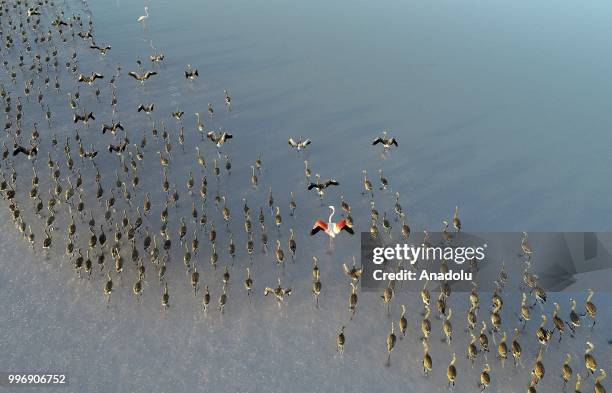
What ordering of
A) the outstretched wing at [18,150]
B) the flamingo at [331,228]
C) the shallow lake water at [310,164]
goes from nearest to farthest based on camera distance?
the shallow lake water at [310,164] < the flamingo at [331,228] < the outstretched wing at [18,150]

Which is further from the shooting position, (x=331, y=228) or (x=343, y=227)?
(x=331, y=228)

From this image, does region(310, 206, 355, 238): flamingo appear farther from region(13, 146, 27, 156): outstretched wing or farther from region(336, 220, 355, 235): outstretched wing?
region(13, 146, 27, 156): outstretched wing

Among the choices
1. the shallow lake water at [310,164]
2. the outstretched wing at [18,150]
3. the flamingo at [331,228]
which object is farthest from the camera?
the outstretched wing at [18,150]

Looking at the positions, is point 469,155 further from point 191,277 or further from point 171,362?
point 171,362

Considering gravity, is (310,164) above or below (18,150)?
above

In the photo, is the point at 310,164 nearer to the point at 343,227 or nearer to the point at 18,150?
the point at 343,227

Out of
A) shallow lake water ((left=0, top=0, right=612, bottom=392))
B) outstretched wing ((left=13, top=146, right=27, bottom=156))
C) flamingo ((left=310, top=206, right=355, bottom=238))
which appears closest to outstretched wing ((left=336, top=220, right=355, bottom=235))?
flamingo ((left=310, top=206, right=355, bottom=238))

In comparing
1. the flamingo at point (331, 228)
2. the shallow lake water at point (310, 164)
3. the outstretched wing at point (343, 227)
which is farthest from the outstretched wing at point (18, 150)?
the outstretched wing at point (343, 227)

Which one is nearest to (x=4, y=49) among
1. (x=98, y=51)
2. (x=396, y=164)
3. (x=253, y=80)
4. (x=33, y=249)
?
(x=98, y=51)

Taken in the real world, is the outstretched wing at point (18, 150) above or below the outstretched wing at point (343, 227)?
above

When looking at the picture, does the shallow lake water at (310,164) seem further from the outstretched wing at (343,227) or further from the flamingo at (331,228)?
the outstretched wing at (343,227)

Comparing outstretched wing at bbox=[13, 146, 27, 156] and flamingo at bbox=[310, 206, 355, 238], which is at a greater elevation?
outstretched wing at bbox=[13, 146, 27, 156]

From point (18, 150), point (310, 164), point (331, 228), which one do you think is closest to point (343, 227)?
point (331, 228)

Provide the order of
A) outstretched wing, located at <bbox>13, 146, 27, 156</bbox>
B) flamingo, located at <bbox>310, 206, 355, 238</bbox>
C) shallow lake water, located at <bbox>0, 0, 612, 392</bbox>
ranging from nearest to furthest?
shallow lake water, located at <bbox>0, 0, 612, 392</bbox> → flamingo, located at <bbox>310, 206, 355, 238</bbox> → outstretched wing, located at <bbox>13, 146, 27, 156</bbox>
